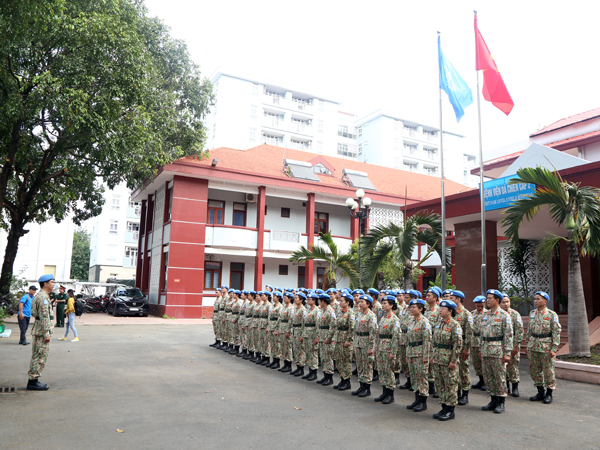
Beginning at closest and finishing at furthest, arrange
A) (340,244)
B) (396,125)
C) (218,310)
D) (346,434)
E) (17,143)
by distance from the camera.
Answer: (346,434), (218,310), (17,143), (340,244), (396,125)

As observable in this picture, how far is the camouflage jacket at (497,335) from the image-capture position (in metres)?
7.11

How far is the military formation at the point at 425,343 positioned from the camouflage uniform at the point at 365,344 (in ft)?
0.05

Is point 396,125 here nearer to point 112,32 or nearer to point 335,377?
point 112,32

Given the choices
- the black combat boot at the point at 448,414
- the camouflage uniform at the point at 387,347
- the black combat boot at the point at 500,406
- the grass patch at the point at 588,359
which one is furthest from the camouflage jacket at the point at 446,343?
the grass patch at the point at 588,359

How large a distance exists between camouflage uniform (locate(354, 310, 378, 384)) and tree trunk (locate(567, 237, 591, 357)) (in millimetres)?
4721

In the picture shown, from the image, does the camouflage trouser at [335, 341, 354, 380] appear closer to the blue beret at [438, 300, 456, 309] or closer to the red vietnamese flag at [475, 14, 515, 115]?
the blue beret at [438, 300, 456, 309]

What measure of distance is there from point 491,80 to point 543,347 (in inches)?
276

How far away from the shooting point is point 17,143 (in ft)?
48.3

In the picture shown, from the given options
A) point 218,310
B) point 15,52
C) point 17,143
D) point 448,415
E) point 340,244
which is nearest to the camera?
point 448,415

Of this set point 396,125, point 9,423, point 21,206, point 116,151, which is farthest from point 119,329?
point 396,125

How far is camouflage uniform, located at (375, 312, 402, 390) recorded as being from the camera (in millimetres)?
7215

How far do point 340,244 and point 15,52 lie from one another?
19587 mm

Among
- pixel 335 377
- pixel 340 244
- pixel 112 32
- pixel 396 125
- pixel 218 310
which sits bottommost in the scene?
pixel 335 377

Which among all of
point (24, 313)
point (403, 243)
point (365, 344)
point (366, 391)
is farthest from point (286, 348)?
point (24, 313)
